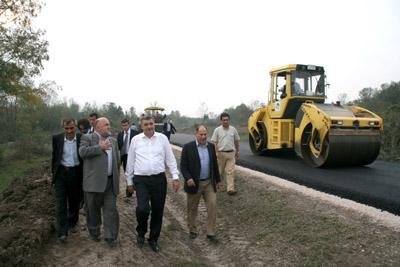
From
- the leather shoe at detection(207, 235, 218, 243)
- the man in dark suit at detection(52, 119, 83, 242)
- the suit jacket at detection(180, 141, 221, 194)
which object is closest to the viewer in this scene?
the man in dark suit at detection(52, 119, 83, 242)

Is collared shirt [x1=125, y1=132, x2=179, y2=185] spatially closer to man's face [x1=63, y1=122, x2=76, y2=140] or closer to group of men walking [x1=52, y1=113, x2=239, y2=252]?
group of men walking [x1=52, y1=113, x2=239, y2=252]

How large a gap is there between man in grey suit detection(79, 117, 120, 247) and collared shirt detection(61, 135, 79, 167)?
1.19 ft

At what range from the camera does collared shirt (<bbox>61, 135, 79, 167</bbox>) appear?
5.61 metres

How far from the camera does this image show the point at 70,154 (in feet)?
18.5

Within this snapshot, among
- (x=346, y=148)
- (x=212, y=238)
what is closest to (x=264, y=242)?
(x=212, y=238)

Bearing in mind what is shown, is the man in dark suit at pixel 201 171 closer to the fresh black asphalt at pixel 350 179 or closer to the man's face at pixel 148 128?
the man's face at pixel 148 128

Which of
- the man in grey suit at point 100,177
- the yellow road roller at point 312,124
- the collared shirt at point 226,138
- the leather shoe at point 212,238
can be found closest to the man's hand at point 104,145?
the man in grey suit at point 100,177

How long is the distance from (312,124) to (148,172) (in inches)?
251

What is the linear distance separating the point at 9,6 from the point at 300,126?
15237 millimetres

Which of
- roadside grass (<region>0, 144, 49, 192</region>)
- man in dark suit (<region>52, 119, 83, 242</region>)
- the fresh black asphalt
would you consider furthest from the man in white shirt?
roadside grass (<region>0, 144, 49, 192</region>)

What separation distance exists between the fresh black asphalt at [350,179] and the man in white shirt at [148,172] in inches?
142

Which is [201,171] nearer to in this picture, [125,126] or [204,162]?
[204,162]

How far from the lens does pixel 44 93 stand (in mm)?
25594

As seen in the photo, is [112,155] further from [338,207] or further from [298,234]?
[338,207]
